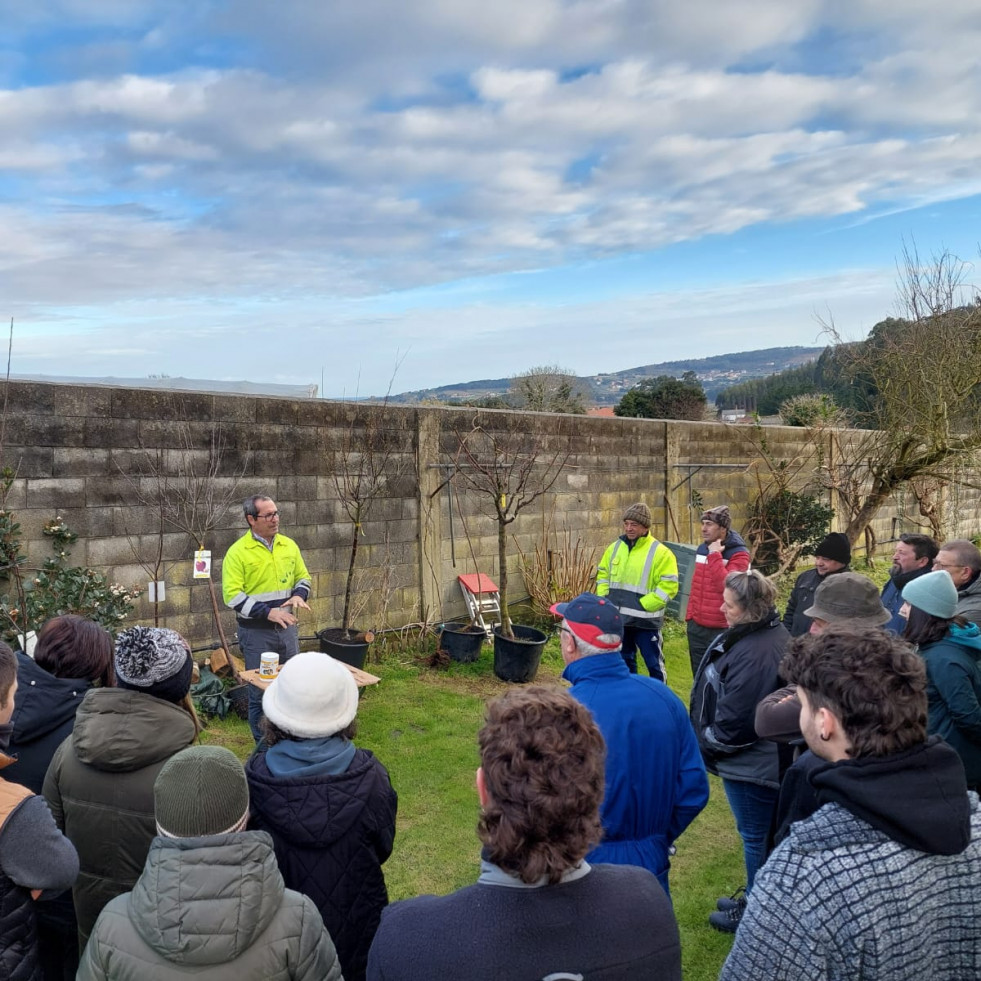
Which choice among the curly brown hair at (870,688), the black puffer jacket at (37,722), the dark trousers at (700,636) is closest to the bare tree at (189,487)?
the black puffer jacket at (37,722)

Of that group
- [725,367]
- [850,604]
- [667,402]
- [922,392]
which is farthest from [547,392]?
[725,367]

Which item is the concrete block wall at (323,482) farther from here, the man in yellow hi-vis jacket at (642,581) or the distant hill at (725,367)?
the distant hill at (725,367)

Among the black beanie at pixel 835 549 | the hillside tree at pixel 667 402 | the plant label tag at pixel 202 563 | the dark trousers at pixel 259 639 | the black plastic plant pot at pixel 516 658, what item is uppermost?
the hillside tree at pixel 667 402

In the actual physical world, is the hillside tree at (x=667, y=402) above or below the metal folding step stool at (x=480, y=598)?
above

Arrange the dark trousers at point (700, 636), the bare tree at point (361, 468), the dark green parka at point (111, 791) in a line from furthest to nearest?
the bare tree at point (361, 468) < the dark trousers at point (700, 636) < the dark green parka at point (111, 791)

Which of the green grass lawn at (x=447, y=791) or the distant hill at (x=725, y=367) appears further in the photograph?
the distant hill at (x=725, y=367)

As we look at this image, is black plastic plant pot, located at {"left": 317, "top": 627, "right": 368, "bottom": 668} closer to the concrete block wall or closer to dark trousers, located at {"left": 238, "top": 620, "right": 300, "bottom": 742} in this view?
the concrete block wall

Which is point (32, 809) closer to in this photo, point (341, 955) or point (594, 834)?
point (341, 955)

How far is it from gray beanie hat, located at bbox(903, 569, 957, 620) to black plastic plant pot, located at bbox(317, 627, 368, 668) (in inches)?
172

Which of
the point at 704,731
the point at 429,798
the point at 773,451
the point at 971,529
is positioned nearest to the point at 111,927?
the point at 704,731

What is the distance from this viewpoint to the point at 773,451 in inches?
475

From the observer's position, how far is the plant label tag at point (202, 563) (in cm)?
581

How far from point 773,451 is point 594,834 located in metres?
11.4

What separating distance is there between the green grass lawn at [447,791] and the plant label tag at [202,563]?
42.9 inches
